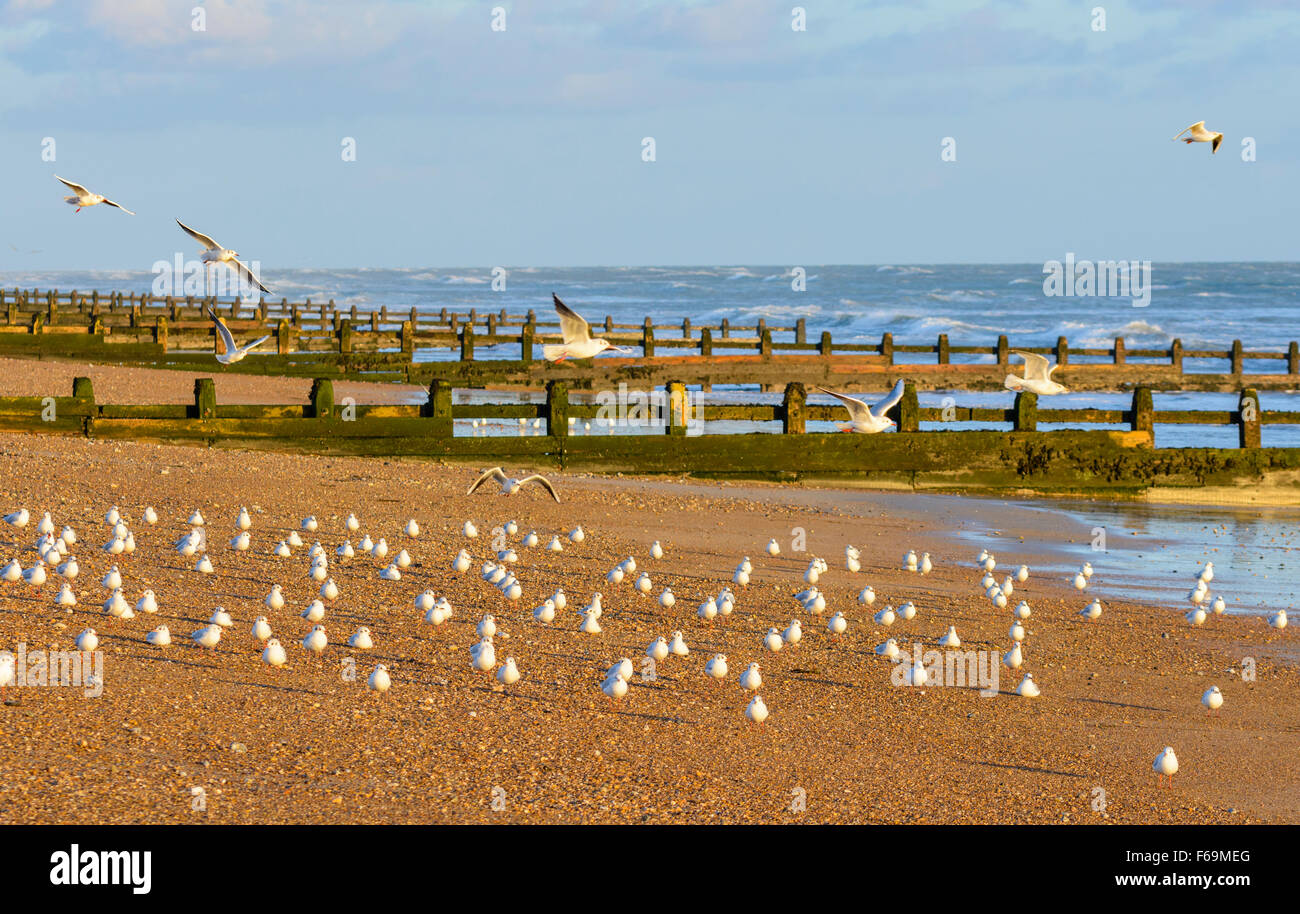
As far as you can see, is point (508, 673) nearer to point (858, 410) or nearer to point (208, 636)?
point (208, 636)

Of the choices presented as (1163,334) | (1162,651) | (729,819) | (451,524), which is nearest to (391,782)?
(729,819)

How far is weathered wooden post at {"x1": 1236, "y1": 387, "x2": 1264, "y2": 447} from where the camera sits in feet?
60.2

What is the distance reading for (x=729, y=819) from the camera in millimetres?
6242

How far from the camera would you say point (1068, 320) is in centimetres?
7950

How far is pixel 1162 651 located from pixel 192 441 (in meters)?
12.7

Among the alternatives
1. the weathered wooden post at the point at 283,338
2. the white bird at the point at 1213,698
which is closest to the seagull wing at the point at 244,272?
the white bird at the point at 1213,698

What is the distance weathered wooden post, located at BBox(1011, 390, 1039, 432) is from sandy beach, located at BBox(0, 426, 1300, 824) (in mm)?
5529

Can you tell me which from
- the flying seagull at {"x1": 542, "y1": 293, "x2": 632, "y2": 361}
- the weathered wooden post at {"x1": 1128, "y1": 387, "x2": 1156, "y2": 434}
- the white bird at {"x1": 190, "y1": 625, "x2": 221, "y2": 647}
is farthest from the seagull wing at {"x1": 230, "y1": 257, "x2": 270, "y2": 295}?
the weathered wooden post at {"x1": 1128, "y1": 387, "x2": 1156, "y2": 434}

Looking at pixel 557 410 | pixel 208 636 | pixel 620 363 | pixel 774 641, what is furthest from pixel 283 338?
pixel 774 641

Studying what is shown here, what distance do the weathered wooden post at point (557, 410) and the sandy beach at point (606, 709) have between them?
4.73 m

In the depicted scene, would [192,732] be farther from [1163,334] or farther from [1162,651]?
[1163,334]

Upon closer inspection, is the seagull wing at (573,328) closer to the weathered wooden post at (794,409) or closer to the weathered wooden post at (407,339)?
the weathered wooden post at (794,409)

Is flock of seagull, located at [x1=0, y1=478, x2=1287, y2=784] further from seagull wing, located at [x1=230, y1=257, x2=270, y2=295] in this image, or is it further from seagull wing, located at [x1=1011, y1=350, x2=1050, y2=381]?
seagull wing, located at [x1=1011, y1=350, x2=1050, y2=381]

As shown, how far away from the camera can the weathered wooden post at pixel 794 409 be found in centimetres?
1834
